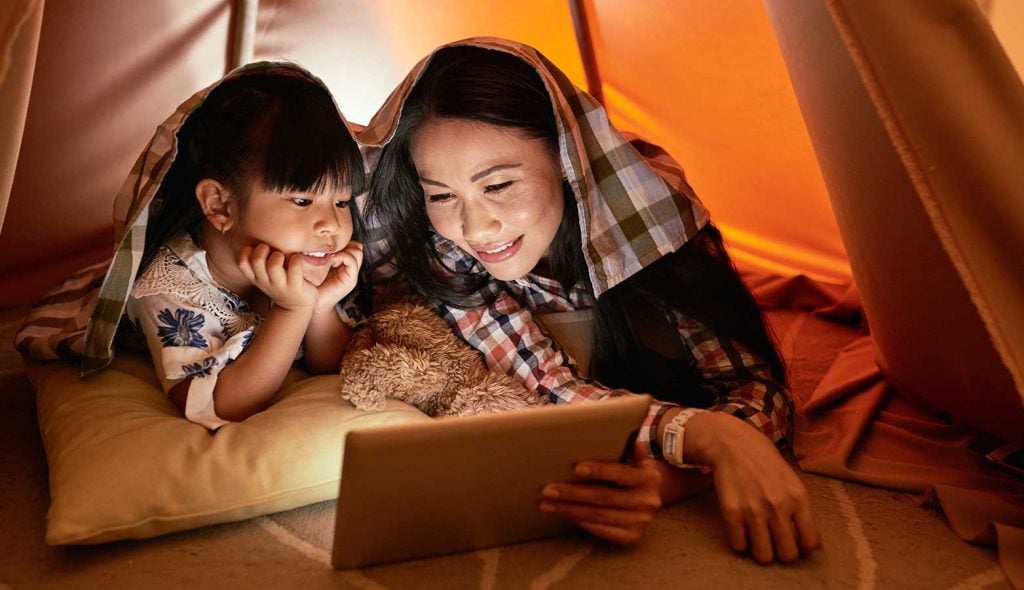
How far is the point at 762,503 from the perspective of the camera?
103 cm

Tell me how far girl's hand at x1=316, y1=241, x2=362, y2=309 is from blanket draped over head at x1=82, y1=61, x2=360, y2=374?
10.2 inches

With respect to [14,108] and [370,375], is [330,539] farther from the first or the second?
[14,108]

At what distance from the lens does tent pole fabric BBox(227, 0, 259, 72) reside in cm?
201

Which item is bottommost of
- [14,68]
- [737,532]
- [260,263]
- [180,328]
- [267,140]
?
[737,532]

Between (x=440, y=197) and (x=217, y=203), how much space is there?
1.10 feet

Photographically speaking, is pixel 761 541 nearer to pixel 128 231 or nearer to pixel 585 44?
pixel 128 231

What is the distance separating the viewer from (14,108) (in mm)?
1039

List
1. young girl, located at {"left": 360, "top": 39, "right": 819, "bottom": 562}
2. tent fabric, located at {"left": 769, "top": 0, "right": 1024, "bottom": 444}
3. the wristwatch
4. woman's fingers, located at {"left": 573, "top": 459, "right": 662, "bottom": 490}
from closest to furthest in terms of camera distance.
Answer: tent fabric, located at {"left": 769, "top": 0, "right": 1024, "bottom": 444}, woman's fingers, located at {"left": 573, "top": 459, "right": 662, "bottom": 490}, the wristwatch, young girl, located at {"left": 360, "top": 39, "right": 819, "bottom": 562}

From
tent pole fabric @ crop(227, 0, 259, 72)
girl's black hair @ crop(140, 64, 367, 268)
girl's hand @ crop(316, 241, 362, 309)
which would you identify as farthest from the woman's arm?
tent pole fabric @ crop(227, 0, 259, 72)

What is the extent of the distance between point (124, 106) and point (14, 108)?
0.96 m

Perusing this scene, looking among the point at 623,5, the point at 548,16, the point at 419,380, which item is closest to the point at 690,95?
the point at 623,5

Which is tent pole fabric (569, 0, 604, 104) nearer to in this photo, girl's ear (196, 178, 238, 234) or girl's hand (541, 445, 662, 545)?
girl's ear (196, 178, 238, 234)

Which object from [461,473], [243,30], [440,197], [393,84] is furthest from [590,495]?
[243,30]

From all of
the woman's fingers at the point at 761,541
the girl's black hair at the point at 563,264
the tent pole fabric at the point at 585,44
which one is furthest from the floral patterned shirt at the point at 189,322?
the tent pole fabric at the point at 585,44
